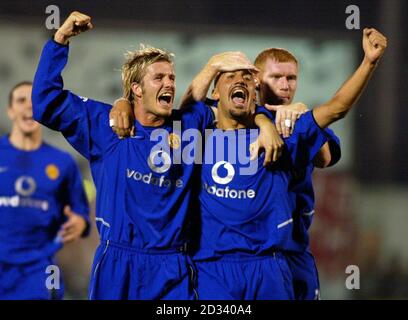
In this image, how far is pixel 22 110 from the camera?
4867 mm

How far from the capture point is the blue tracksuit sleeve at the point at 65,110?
3.45 m

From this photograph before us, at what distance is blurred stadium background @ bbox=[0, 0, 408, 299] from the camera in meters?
4.80

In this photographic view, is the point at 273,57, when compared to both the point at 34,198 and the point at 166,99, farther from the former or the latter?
the point at 34,198

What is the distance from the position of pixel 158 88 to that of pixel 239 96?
317 millimetres

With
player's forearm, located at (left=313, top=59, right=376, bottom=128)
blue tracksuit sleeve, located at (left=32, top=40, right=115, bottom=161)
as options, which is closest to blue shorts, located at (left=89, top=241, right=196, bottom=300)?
blue tracksuit sleeve, located at (left=32, top=40, right=115, bottom=161)

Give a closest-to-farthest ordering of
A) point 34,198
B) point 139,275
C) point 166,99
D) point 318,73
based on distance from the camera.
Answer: point 139,275, point 166,99, point 34,198, point 318,73

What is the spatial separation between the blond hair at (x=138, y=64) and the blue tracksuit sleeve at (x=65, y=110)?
137mm

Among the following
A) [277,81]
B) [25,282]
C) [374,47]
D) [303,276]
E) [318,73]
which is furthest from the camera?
[318,73]

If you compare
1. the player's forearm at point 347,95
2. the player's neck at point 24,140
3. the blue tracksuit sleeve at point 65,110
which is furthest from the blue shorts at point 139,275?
the player's neck at point 24,140

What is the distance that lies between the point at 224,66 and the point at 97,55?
141cm

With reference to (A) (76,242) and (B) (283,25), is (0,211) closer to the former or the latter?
(A) (76,242)

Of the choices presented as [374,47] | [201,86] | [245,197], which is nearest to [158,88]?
[201,86]

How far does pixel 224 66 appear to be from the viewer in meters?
3.58

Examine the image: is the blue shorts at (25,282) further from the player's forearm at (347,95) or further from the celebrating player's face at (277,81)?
the player's forearm at (347,95)
